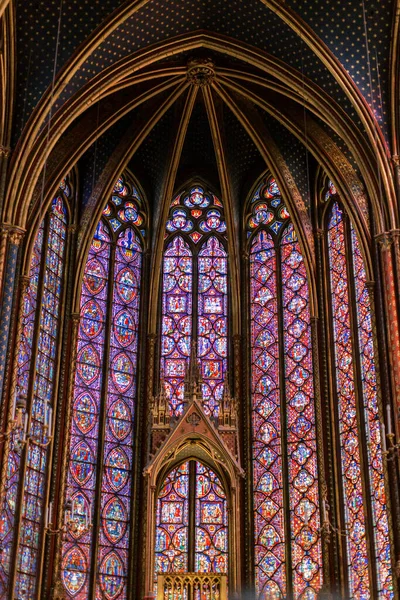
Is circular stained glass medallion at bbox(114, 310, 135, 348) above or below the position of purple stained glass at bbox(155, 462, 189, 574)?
above

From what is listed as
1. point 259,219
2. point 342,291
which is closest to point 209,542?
point 342,291

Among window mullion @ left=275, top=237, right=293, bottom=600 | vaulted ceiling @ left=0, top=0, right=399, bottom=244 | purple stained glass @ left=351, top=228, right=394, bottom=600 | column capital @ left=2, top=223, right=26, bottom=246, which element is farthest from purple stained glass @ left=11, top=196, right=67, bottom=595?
purple stained glass @ left=351, top=228, right=394, bottom=600

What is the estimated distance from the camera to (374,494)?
17.5 m

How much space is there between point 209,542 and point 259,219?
7299 millimetres

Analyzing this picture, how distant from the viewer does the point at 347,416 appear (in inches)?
736

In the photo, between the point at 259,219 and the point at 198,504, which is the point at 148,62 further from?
the point at 198,504

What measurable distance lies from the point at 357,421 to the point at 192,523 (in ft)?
12.5

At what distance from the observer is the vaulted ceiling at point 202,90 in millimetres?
17128

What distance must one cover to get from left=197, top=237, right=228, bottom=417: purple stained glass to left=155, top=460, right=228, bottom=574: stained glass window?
1.54 m

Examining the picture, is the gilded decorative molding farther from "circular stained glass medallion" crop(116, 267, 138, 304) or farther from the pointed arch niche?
the pointed arch niche

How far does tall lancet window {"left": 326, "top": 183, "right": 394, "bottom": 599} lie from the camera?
17.1 meters

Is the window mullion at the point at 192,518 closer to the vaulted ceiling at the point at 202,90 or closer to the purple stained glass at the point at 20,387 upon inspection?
the purple stained glass at the point at 20,387

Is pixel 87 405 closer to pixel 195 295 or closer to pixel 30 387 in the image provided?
pixel 30 387

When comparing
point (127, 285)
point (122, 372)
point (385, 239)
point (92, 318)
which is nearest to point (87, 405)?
point (122, 372)
